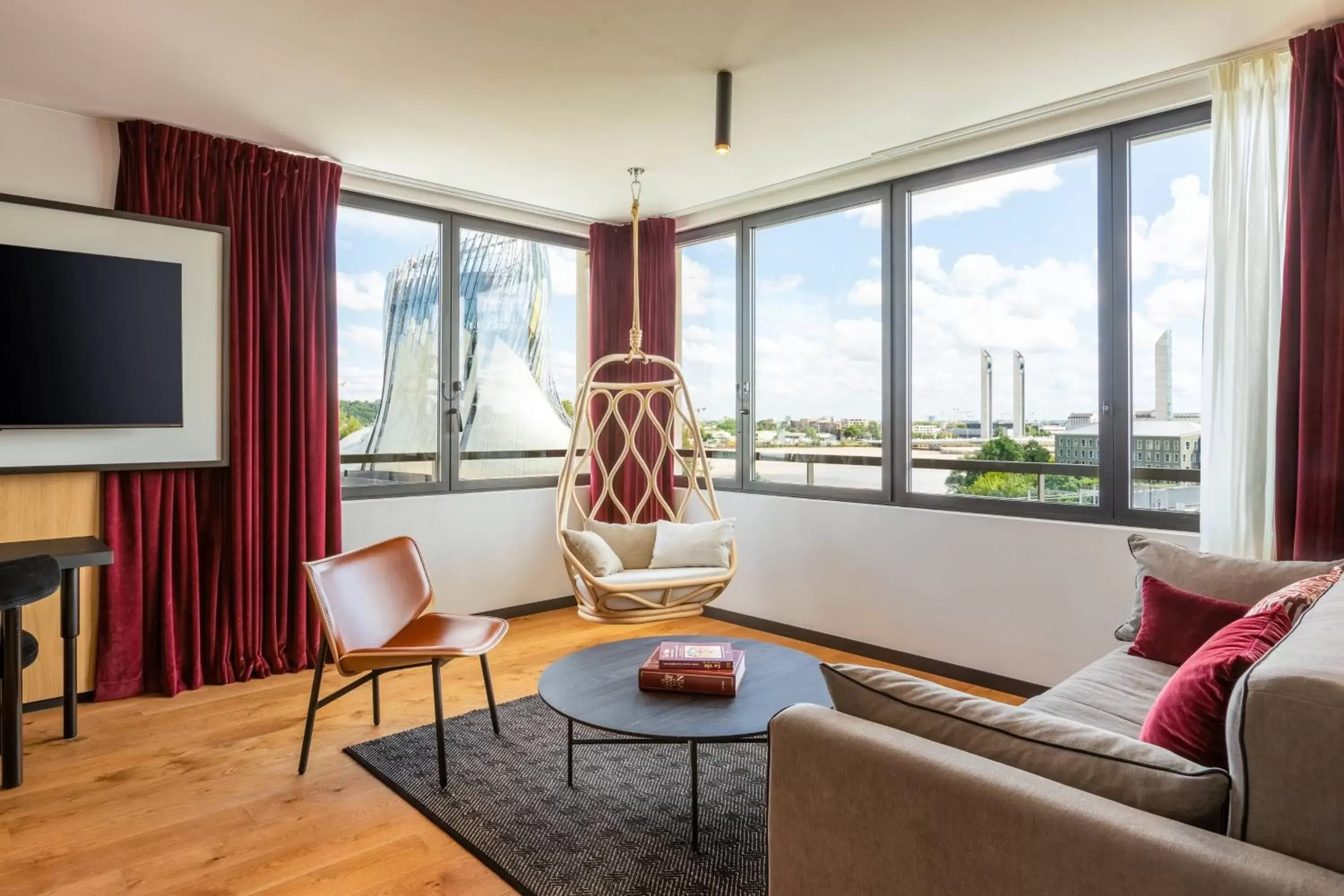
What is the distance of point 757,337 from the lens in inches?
185

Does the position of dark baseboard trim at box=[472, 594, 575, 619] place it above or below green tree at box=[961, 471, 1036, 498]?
below

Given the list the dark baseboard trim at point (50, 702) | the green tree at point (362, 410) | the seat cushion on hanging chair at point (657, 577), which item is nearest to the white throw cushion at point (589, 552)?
the seat cushion on hanging chair at point (657, 577)

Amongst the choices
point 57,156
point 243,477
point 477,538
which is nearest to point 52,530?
point 243,477

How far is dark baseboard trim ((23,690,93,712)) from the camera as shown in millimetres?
3227

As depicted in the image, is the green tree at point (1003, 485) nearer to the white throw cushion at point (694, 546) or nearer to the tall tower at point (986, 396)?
the tall tower at point (986, 396)

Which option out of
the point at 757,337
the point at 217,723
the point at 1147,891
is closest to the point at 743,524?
the point at 757,337

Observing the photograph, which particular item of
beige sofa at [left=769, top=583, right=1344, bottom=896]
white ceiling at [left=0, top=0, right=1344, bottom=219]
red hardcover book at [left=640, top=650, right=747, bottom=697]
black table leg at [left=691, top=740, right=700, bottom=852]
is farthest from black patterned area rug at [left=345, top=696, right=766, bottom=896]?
white ceiling at [left=0, top=0, right=1344, bottom=219]

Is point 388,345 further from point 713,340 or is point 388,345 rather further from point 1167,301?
point 1167,301

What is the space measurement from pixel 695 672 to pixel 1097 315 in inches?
90.6

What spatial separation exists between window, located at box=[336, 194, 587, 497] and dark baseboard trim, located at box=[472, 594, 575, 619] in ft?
2.51

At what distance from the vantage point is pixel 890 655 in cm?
386

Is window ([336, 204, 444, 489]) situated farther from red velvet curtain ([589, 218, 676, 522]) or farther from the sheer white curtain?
the sheer white curtain

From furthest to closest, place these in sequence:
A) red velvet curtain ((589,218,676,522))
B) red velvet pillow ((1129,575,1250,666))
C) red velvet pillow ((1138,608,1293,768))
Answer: red velvet curtain ((589,218,676,522)), red velvet pillow ((1129,575,1250,666)), red velvet pillow ((1138,608,1293,768))

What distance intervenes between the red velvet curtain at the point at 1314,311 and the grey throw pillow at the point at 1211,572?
18 centimetres
